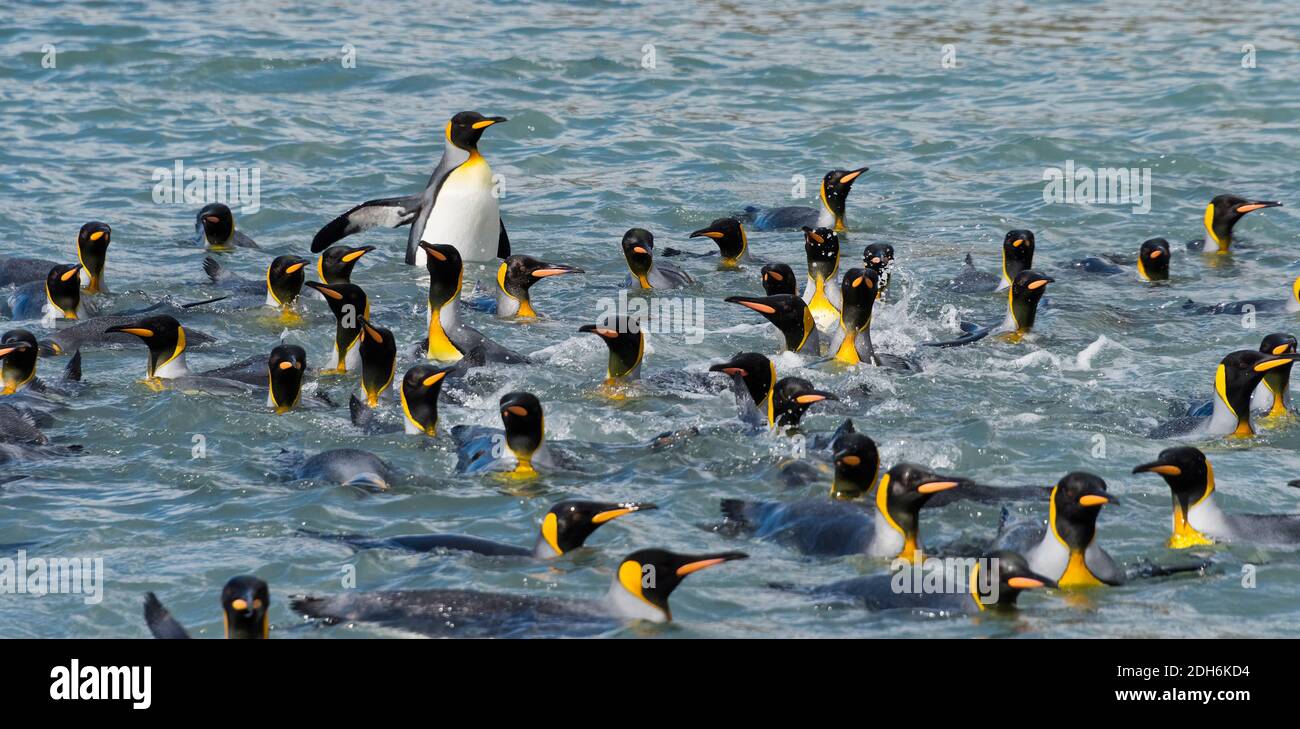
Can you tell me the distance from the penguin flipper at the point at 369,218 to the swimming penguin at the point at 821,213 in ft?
8.53

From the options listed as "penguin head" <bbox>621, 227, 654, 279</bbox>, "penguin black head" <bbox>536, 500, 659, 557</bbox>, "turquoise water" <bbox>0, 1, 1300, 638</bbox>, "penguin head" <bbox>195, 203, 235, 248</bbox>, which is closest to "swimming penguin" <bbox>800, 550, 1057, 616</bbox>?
"turquoise water" <bbox>0, 1, 1300, 638</bbox>

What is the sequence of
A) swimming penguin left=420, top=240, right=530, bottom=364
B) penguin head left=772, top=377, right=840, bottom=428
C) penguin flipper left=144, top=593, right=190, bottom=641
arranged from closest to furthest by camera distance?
penguin flipper left=144, top=593, right=190, bottom=641
penguin head left=772, top=377, right=840, bottom=428
swimming penguin left=420, top=240, right=530, bottom=364

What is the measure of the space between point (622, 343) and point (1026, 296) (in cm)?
246

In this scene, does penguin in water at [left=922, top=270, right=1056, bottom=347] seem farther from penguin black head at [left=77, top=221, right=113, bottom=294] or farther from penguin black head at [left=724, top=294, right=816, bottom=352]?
penguin black head at [left=77, top=221, right=113, bottom=294]

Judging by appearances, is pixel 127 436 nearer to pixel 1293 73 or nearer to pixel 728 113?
pixel 728 113

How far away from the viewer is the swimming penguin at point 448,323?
9922 millimetres

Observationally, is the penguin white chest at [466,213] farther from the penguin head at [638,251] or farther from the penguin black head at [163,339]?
the penguin black head at [163,339]

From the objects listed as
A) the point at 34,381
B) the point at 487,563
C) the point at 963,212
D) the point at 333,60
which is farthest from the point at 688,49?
the point at 487,563

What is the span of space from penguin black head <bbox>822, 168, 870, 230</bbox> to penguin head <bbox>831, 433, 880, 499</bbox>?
5700mm

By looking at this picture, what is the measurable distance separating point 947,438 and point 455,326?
3.13m

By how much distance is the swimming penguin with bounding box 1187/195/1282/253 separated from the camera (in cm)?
1217

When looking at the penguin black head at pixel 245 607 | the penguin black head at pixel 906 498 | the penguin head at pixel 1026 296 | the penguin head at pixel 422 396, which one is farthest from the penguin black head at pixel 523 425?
the penguin head at pixel 1026 296

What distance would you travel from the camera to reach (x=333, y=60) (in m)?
18.3
